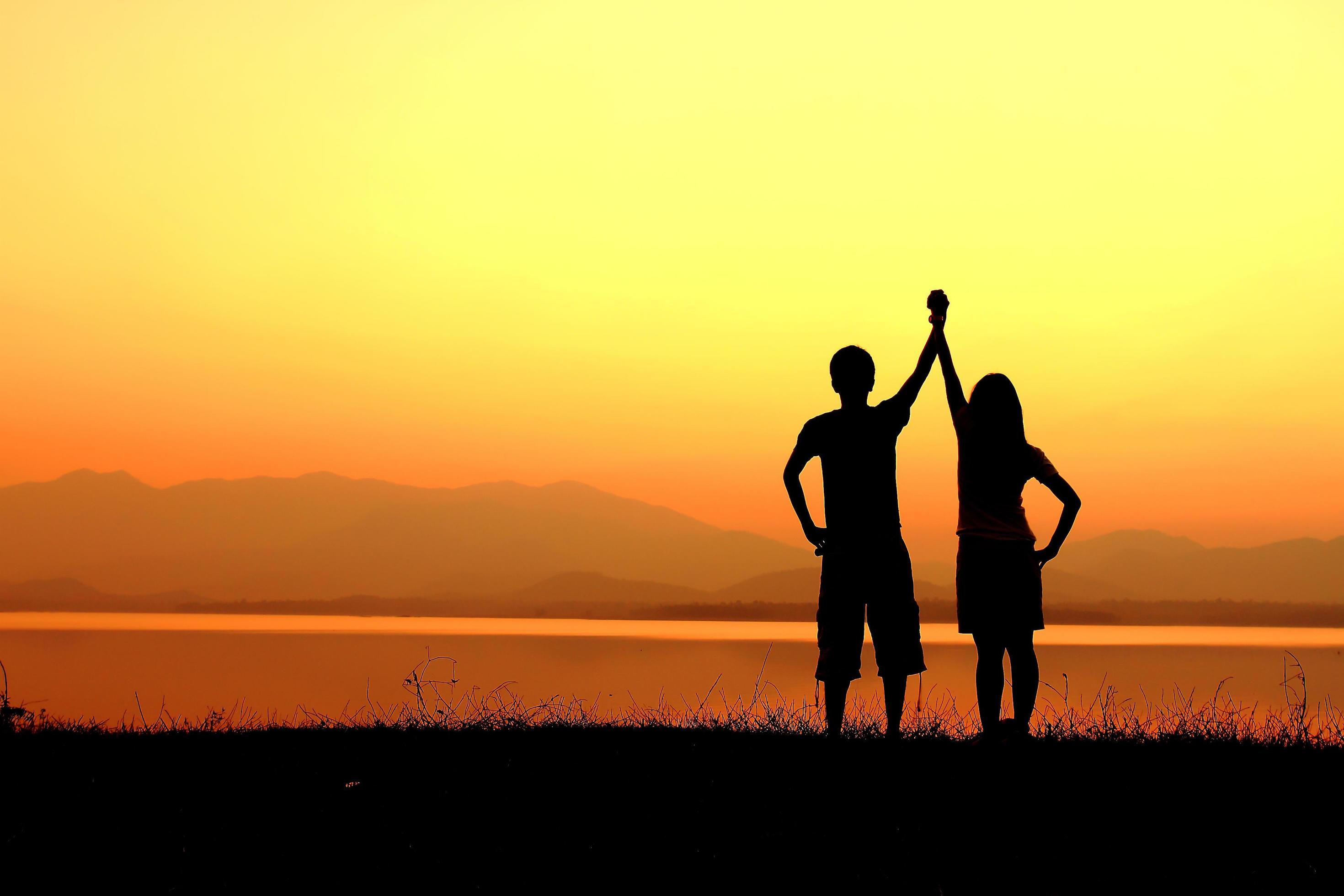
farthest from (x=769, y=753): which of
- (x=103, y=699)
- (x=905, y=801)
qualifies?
(x=103, y=699)

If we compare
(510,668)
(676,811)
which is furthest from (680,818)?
(510,668)

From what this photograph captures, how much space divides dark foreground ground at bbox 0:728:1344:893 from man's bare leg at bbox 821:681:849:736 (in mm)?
202

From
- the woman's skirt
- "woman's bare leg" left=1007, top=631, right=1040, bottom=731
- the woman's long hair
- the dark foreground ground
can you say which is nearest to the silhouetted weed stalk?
"woman's bare leg" left=1007, top=631, right=1040, bottom=731

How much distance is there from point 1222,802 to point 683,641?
51.0 metres

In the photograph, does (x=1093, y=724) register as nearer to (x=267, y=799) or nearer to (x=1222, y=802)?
(x=1222, y=802)

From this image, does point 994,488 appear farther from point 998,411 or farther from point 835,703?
point 835,703

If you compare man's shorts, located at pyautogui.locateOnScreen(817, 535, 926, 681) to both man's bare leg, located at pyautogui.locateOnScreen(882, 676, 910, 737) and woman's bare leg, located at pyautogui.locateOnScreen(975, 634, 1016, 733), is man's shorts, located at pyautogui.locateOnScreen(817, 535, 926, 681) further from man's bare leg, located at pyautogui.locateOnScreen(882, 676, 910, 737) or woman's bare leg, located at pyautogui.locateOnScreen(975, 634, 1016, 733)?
woman's bare leg, located at pyautogui.locateOnScreen(975, 634, 1016, 733)

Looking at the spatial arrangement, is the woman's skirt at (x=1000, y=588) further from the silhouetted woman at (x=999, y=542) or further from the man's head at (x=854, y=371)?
the man's head at (x=854, y=371)

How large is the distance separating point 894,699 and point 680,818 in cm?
249

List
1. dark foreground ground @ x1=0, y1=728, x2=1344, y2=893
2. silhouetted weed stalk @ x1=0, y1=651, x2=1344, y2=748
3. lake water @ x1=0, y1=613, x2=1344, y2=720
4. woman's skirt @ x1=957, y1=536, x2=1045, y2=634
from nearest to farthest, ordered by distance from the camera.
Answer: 1. dark foreground ground @ x1=0, y1=728, x2=1344, y2=893
2. woman's skirt @ x1=957, y1=536, x2=1045, y2=634
3. silhouetted weed stalk @ x1=0, y1=651, x2=1344, y2=748
4. lake water @ x1=0, y1=613, x2=1344, y2=720

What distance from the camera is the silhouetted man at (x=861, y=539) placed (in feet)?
22.4

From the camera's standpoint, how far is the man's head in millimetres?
6910

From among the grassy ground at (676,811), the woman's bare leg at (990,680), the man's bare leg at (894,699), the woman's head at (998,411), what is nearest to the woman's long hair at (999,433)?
the woman's head at (998,411)

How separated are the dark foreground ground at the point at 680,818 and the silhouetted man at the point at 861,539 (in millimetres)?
509
